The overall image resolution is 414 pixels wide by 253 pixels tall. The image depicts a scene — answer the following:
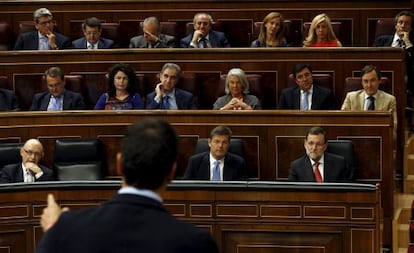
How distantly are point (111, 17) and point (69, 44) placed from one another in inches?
15.7

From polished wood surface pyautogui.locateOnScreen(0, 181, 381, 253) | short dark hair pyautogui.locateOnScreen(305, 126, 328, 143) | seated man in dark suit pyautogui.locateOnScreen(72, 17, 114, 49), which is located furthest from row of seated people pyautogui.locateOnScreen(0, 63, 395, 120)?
polished wood surface pyautogui.locateOnScreen(0, 181, 381, 253)

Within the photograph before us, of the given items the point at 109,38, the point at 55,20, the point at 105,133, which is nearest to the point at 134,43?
the point at 109,38

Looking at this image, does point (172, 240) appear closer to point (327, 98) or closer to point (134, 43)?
point (327, 98)

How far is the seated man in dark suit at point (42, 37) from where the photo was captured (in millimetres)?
5723

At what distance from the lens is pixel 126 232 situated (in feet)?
4.66

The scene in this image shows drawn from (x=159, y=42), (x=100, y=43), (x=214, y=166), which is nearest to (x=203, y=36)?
(x=159, y=42)

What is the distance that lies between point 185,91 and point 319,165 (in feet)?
3.56

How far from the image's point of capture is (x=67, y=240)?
4.74 feet

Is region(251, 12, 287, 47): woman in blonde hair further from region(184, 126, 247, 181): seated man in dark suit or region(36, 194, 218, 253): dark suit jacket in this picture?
region(36, 194, 218, 253): dark suit jacket

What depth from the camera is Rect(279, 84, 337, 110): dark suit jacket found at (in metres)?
4.93

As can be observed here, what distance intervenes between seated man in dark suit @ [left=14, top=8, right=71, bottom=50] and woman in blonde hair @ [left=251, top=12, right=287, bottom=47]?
3.74 feet

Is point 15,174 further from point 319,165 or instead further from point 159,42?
point 159,42

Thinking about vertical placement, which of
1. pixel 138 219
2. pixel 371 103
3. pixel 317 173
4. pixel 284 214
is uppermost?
pixel 371 103

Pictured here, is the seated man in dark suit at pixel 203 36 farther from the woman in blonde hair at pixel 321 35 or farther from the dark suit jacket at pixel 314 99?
the dark suit jacket at pixel 314 99
